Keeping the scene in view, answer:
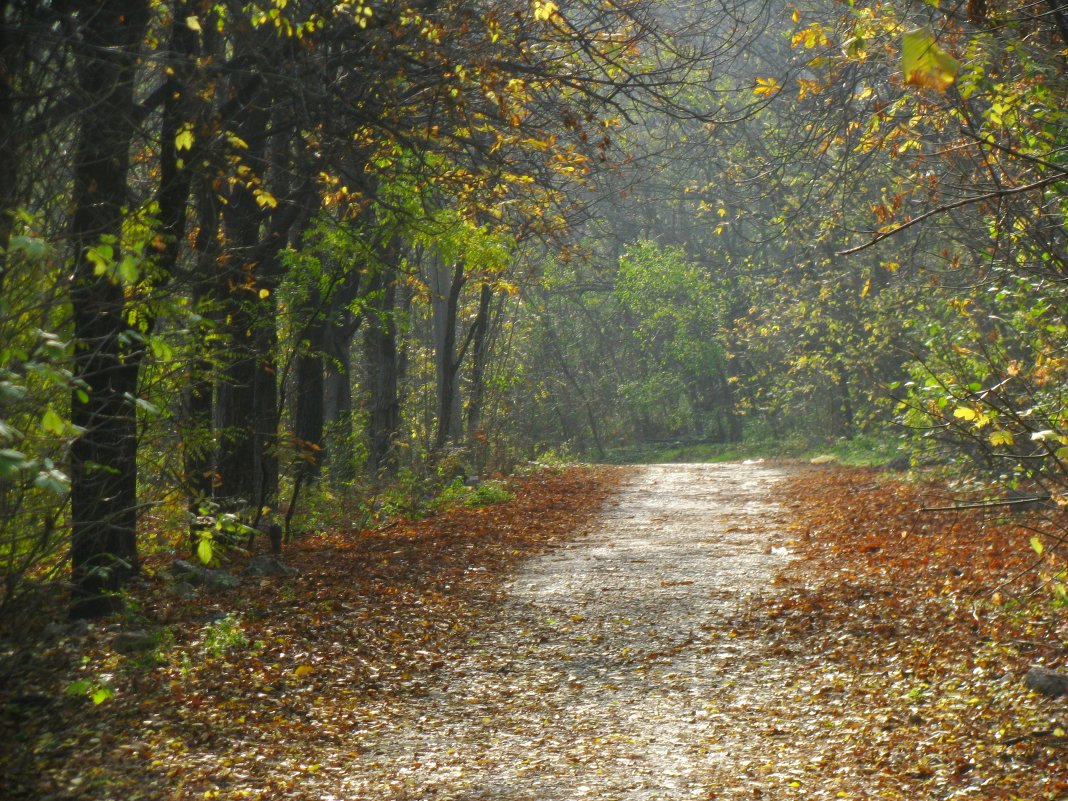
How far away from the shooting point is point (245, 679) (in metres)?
7.18

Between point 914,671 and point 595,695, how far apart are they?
7.16 feet

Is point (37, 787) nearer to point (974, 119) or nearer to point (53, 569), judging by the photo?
point (53, 569)

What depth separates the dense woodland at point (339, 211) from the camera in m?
5.53

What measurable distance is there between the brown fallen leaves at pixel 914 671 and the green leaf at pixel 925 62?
372cm

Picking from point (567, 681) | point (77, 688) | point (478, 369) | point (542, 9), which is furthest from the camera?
point (478, 369)

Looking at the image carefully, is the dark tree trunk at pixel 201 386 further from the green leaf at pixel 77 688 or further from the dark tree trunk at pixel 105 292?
the green leaf at pixel 77 688

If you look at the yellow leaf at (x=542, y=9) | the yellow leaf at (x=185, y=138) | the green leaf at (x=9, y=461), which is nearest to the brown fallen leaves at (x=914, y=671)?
the green leaf at (x=9, y=461)

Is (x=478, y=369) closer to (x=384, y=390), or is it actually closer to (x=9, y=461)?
(x=384, y=390)

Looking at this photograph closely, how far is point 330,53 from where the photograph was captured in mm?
10656

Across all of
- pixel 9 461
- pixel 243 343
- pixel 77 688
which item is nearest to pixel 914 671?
pixel 77 688

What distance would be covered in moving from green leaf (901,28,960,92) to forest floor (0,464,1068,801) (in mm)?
3718

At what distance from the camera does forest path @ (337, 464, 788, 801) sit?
586 cm

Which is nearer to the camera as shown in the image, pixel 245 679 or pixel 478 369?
pixel 245 679

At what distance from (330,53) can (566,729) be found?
7090mm
